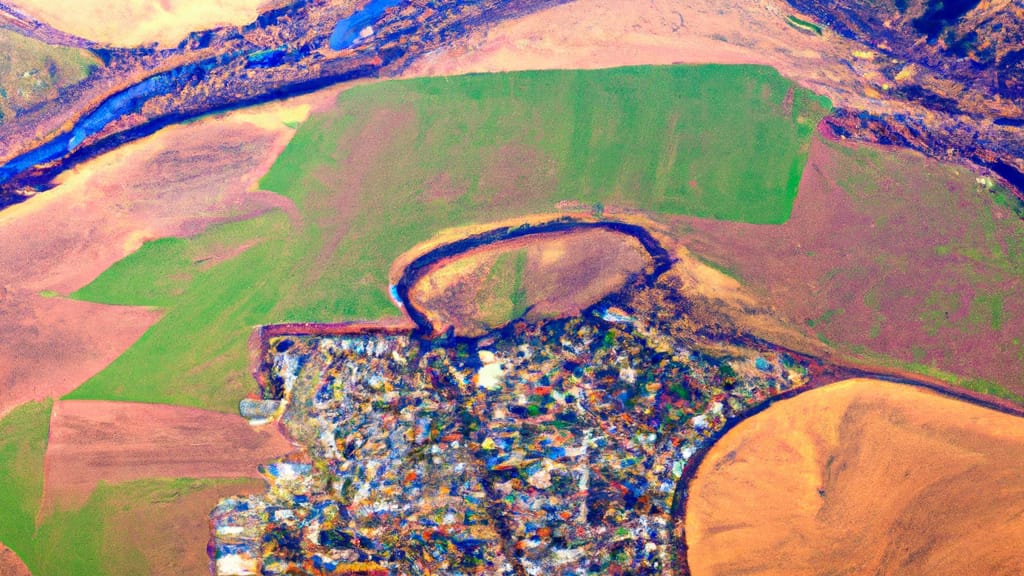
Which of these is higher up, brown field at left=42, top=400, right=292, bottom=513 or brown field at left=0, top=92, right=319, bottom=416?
brown field at left=0, top=92, right=319, bottom=416

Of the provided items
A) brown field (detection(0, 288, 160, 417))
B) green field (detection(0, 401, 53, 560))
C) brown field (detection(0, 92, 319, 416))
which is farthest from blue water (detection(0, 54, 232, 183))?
green field (detection(0, 401, 53, 560))

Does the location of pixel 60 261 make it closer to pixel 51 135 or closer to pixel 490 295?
pixel 51 135

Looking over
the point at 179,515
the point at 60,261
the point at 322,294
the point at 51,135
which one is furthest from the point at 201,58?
the point at 179,515

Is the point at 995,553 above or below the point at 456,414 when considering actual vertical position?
below

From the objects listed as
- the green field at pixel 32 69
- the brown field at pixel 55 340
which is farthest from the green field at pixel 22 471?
the green field at pixel 32 69

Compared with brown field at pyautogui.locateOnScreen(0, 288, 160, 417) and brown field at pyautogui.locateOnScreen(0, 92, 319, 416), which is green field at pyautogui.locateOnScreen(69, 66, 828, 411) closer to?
brown field at pyautogui.locateOnScreen(0, 288, 160, 417)

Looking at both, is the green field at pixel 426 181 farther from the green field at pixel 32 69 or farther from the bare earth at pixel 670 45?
the green field at pixel 32 69
